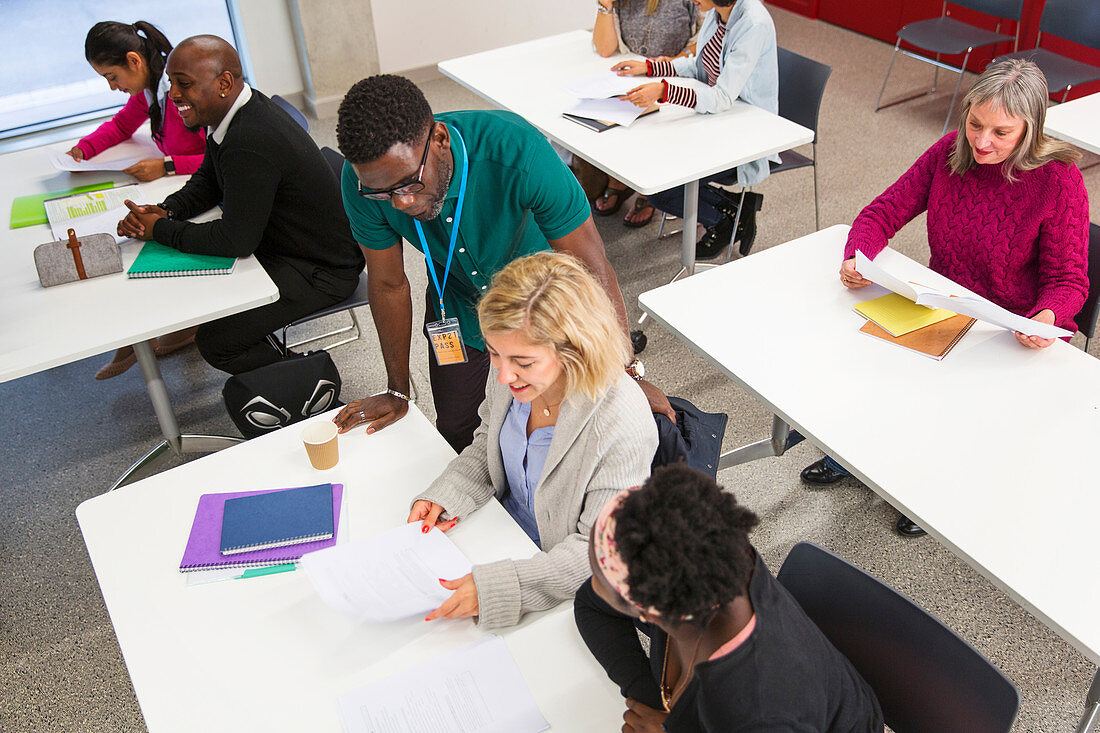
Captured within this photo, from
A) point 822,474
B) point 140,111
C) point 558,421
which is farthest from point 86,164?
point 822,474

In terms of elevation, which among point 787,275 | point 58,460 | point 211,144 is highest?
point 211,144

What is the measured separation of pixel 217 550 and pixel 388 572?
361 mm

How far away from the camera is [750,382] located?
6.55 feet

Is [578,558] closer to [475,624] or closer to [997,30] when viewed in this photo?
[475,624]

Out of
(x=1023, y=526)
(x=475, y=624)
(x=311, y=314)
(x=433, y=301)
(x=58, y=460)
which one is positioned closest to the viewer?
(x=475, y=624)

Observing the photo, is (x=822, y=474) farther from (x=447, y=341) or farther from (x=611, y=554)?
(x=611, y=554)

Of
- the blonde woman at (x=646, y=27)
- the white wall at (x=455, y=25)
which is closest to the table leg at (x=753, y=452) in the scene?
the blonde woman at (x=646, y=27)

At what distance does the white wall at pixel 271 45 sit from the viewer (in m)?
5.09

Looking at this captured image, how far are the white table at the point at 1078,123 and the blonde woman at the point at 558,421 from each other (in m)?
2.36

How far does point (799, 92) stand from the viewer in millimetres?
3514

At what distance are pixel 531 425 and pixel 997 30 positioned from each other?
4.80m

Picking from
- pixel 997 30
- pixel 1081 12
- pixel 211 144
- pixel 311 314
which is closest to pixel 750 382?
pixel 311 314

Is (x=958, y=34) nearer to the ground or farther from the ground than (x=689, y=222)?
farther from the ground

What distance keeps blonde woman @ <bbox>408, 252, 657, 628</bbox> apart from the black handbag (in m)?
1.04
